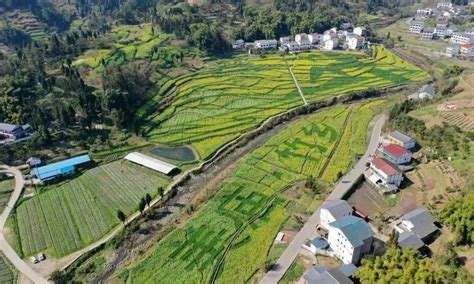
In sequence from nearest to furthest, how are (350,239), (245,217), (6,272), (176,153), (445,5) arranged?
1. (350,239)
2. (6,272)
3. (245,217)
4. (176,153)
5. (445,5)

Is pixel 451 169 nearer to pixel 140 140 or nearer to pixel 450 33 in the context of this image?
pixel 140 140

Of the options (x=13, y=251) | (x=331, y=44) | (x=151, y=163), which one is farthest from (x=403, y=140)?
(x=331, y=44)

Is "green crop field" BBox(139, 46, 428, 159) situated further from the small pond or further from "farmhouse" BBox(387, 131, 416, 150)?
"farmhouse" BBox(387, 131, 416, 150)

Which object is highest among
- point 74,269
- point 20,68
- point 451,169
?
point 20,68

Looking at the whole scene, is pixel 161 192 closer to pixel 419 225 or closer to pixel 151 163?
pixel 151 163

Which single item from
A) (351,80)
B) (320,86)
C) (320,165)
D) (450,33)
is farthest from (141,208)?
(450,33)

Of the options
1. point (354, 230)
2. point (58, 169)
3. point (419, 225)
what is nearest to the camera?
point (354, 230)
